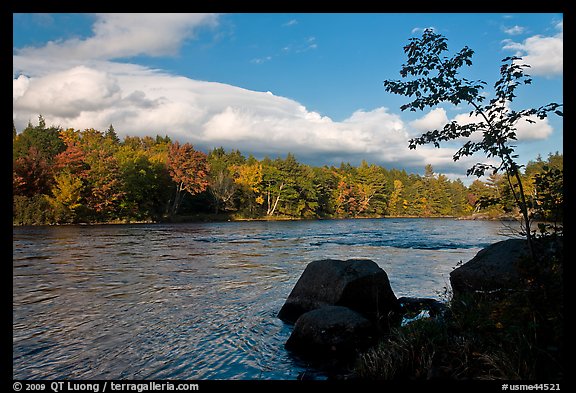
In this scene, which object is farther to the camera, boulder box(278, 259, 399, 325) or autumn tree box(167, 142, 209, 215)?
autumn tree box(167, 142, 209, 215)

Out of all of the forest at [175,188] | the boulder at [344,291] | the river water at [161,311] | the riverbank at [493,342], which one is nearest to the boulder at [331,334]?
the river water at [161,311]

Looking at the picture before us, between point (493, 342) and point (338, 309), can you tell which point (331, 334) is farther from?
point (493, 342)

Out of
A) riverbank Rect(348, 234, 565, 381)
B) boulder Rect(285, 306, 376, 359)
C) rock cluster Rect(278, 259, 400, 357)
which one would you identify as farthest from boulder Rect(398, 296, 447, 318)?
riverbank Rect(348, 234, 565, 381)

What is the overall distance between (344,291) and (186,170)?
62.7 meters

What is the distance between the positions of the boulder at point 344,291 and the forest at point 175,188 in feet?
67.0

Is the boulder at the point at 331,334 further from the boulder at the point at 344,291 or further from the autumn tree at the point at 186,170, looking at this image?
the autumn tree at the point at 186,170

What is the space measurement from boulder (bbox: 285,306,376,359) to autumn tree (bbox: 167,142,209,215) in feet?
204

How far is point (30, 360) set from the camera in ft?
23.2

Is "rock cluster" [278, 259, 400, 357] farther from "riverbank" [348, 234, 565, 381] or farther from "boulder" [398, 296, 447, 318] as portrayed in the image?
"riverbank" [348, 234, 565, 381]

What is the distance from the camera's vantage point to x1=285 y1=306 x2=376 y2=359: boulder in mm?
7117

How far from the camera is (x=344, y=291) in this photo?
910cm
